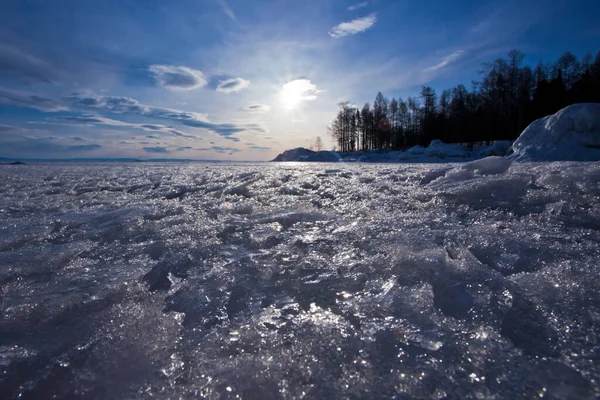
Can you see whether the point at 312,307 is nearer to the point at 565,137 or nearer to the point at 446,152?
the point at 565,137

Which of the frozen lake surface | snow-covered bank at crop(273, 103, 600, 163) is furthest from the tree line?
the frozen lake surface

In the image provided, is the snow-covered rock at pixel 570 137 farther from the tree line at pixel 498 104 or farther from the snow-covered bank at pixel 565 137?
the tree line at pixel 498 104

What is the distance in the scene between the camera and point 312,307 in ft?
3.96

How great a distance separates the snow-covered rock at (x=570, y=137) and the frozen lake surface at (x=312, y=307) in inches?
427

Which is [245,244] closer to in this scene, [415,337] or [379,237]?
[379,237]

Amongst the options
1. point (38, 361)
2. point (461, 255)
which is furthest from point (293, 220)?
point (38, 361)

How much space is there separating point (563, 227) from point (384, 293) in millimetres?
1621

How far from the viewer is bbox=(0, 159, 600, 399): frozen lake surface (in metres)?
0.84

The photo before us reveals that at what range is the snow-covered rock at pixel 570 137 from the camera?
10383 mm

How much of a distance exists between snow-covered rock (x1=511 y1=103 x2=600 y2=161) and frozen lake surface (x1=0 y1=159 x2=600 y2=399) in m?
10.8

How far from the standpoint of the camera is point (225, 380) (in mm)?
841

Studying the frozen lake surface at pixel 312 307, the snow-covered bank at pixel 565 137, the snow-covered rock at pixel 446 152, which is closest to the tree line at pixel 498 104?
the snow-covered rock at pixel 446 152

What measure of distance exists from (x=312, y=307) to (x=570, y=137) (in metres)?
14.4

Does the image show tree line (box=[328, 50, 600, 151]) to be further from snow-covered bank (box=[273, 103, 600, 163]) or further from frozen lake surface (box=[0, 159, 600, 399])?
frozen lake surface (box=[0, 159, 600, 399])
